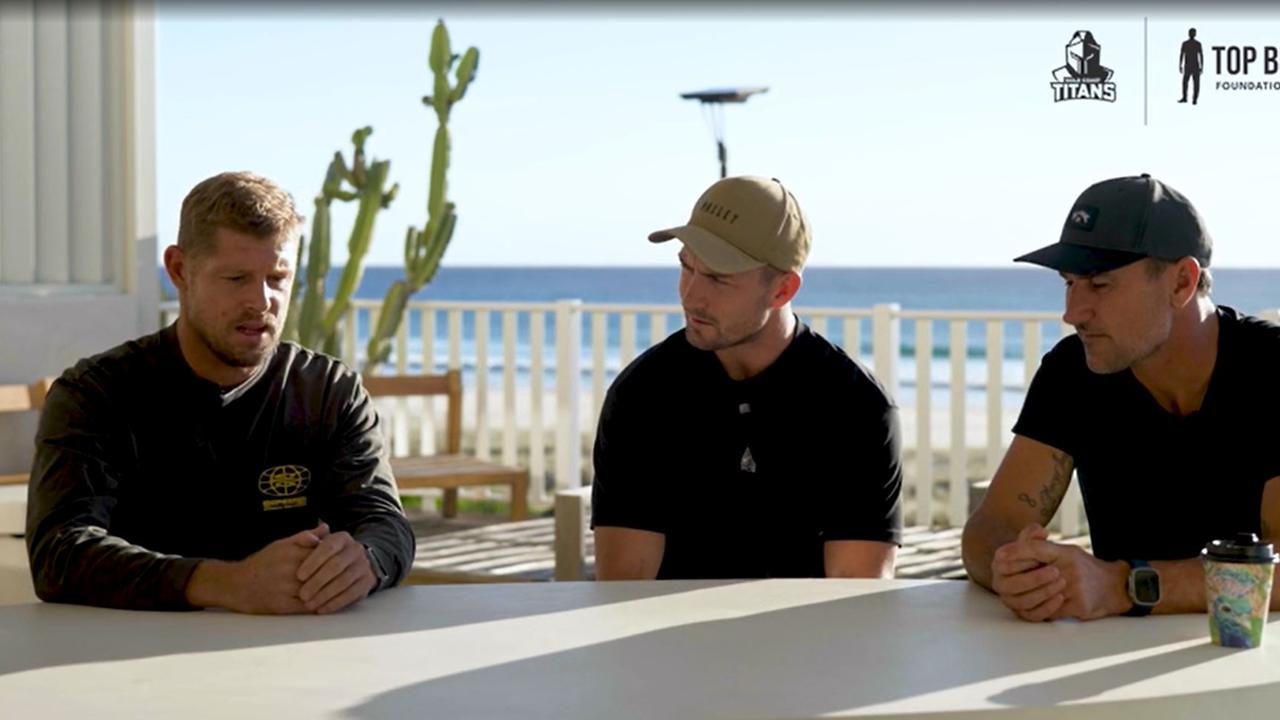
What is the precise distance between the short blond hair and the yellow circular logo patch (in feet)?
1.21

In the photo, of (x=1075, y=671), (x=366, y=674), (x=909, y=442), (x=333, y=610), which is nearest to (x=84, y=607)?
(x=333, y=610)

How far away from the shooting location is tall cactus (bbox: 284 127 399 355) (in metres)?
7.71

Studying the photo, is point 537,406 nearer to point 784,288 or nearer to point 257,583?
point 784,288

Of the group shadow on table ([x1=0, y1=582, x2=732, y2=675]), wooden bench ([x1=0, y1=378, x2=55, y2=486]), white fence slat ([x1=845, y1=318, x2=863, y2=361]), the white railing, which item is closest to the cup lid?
shadow on table ([x1=0, y1=582, x2=732, y2=675])

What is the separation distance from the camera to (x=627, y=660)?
6.01 ft

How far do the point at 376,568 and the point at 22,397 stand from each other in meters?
3.63

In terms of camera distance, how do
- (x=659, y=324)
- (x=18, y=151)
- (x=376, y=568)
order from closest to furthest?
1. (x=376, y=568)
2. (x=18, y=151)
3. (x=659, y=324)

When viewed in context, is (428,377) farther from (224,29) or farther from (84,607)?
(224,29)

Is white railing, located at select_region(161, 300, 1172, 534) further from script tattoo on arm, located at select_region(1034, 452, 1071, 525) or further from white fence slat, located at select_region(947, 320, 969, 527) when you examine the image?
script tattoo on arm, located at select_region(1034, 452, 1071, 525)

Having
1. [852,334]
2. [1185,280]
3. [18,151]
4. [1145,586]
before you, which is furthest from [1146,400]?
[852,334]

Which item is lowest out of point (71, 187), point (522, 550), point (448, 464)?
point (522, 550)

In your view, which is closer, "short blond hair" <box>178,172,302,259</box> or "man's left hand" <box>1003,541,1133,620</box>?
"man's left hand" <box>1003,541,1133,620</box>

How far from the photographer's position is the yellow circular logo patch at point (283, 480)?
2.60 m

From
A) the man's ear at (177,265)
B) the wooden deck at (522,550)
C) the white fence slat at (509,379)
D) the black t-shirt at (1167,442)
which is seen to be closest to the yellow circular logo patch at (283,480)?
the man's ear at (177,265)
